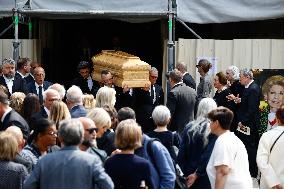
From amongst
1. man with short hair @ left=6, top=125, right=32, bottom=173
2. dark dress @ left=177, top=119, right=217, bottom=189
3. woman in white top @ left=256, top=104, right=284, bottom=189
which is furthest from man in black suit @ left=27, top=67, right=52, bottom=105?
man with short hair @ left=6, top=125, right=32, bottom=173

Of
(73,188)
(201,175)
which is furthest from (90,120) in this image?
(201,175)

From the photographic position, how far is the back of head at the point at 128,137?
693 centimetres

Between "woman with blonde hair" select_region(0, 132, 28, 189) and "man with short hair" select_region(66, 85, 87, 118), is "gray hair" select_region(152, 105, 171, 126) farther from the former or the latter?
"woman with blonde hair" select_region(0, 132, 28, 189)

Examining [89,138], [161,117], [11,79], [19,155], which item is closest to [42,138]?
[19,155]

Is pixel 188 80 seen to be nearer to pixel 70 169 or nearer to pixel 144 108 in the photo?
pixel 144 108

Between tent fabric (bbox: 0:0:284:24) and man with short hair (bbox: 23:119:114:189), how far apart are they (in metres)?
6.77

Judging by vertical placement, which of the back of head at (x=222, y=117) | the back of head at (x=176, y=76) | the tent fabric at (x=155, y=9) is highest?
the tent fabric at (x=155, y=9)

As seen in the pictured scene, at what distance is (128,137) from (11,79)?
584 centimetres

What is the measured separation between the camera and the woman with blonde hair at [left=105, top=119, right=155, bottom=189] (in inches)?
269

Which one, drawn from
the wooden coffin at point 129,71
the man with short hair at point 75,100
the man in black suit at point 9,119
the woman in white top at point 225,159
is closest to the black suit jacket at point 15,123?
the man in black suit at point 9,119

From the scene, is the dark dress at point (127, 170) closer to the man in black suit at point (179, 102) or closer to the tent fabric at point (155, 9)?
the man in black suit at point (179, 102)

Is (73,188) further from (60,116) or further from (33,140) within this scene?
(60,116)

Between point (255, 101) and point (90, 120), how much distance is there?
5206mm

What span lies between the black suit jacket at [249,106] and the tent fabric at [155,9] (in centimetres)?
194
